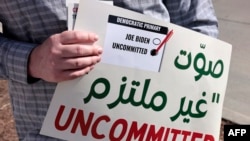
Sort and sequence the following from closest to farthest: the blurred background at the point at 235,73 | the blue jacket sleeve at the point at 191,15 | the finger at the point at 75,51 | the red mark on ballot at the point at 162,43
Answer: the finger at the point at 75,51, the red mark on ballot at the point at 162,43, the blue jacket sleeve at the point at 191,15, the blurred background at the point at 235,73

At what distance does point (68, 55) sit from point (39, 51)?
0.43 ft

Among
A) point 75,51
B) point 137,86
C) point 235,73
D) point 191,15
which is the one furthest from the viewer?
point 235,73

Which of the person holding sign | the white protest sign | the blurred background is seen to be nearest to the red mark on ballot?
the white protest sign

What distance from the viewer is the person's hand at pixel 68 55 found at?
1.60 metres

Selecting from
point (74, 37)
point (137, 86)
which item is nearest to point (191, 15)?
point (137, 86)

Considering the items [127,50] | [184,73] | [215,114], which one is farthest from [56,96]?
[215,114]

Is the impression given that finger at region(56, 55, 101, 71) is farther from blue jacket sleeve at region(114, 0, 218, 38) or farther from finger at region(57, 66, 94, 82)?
blue jacket sleeve at region(114, 0, 218, 38)

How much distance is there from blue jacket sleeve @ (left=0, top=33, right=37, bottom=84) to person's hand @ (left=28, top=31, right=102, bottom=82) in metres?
0.09

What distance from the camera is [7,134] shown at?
14.8 ft

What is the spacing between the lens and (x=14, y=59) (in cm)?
176

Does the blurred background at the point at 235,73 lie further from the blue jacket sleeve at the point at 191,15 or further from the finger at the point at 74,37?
the finger at the point at 74,37

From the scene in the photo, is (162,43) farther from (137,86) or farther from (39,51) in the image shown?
(39,51)

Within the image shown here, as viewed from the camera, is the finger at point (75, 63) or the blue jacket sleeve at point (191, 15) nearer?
the finger at point (75, 63)

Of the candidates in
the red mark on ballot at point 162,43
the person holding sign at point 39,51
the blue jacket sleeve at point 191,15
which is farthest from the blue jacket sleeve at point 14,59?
the blue jacket sleeve at point 191,15
